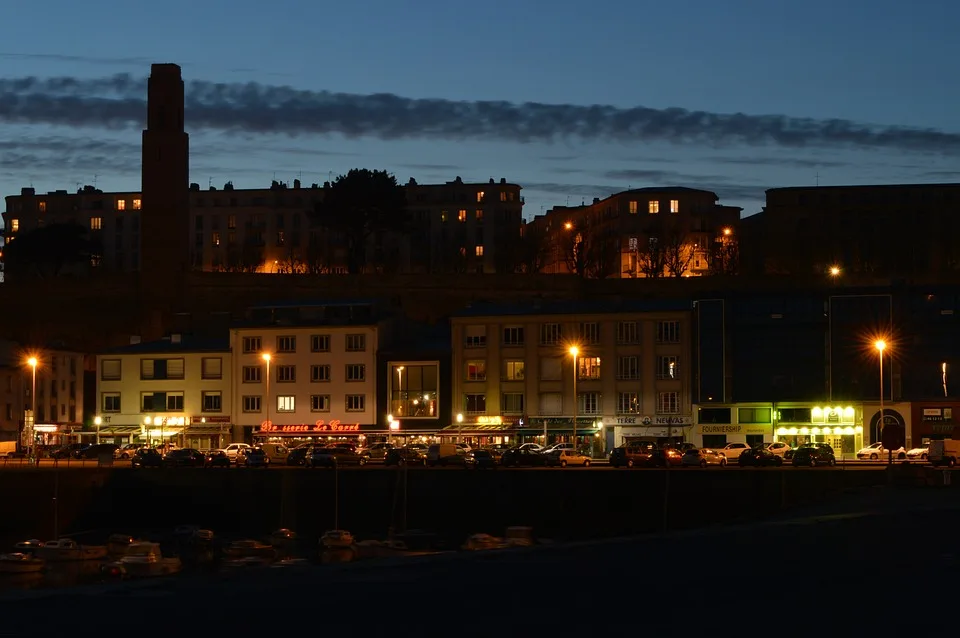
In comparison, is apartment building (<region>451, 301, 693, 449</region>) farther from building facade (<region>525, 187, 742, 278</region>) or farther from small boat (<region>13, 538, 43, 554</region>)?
building facade (<region>525, 187, 742, 278</region>)

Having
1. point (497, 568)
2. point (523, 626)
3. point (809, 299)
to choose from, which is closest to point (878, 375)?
point (809, 299)

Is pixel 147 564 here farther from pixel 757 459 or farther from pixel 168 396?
pixel 168 396

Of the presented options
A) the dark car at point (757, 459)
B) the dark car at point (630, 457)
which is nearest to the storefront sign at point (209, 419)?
the dark car at point (630, 457)

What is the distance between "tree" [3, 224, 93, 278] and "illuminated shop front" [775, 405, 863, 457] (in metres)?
87.9

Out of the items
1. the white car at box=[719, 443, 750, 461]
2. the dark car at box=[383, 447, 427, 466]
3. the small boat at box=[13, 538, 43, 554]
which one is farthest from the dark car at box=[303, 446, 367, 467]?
the white car at box=[719, 443, 750, 461]

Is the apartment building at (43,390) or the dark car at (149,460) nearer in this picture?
the dark car at (149,460)

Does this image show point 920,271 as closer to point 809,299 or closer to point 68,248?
point 809,299

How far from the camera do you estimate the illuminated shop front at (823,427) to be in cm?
8212

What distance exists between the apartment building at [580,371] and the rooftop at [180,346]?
54.0 feet

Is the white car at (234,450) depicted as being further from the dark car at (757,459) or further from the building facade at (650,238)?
the building facade at (650,238)

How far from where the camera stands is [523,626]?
20625 millimetres

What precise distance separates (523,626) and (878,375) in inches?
2559

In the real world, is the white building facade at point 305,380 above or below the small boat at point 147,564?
above

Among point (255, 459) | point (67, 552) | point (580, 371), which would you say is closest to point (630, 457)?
point (580, 371)
